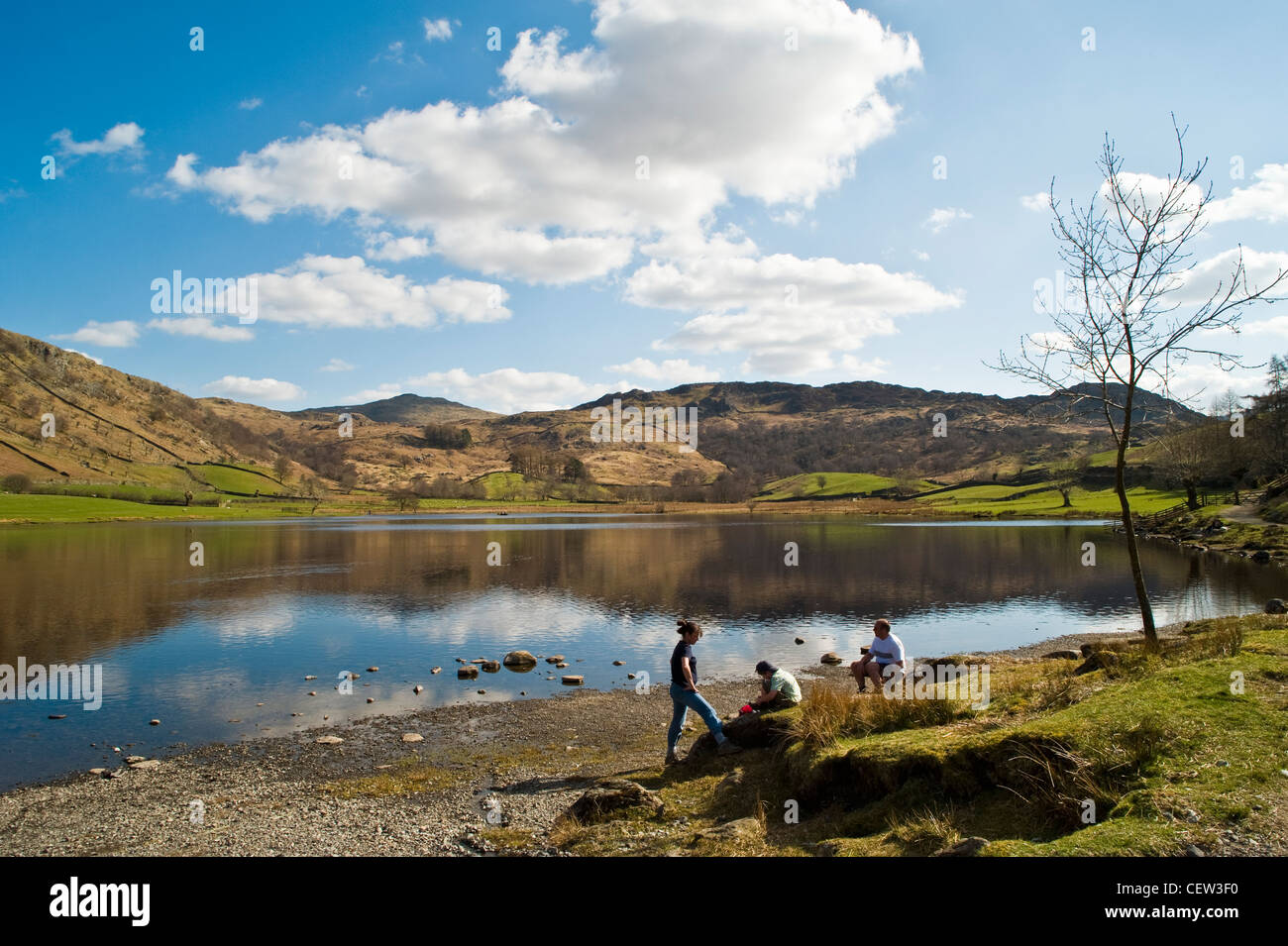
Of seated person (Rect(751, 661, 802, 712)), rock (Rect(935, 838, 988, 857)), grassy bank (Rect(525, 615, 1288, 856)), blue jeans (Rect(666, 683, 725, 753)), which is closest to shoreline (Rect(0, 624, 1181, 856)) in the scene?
blue jeans (Rect(666, 683, 725, 753))

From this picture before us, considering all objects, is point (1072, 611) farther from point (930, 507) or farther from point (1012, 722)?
point (930, 507)

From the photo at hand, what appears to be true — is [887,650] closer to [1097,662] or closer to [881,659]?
[881,659]

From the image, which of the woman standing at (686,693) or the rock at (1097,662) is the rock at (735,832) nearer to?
the woman standing at (686,693)

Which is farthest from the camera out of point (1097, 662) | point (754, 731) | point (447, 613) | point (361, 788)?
point (447, 613)

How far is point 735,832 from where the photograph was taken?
10.3 meters

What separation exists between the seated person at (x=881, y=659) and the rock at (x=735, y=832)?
7661 mm

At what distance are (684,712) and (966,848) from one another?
27.6 feet

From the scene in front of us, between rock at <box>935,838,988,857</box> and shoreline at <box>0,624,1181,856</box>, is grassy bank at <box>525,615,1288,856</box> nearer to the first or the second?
rock at <box>935,838,988,857</box>

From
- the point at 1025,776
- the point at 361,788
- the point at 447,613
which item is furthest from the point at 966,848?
the point at 447,613

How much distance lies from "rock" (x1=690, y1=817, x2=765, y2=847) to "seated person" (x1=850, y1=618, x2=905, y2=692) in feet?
25.1
